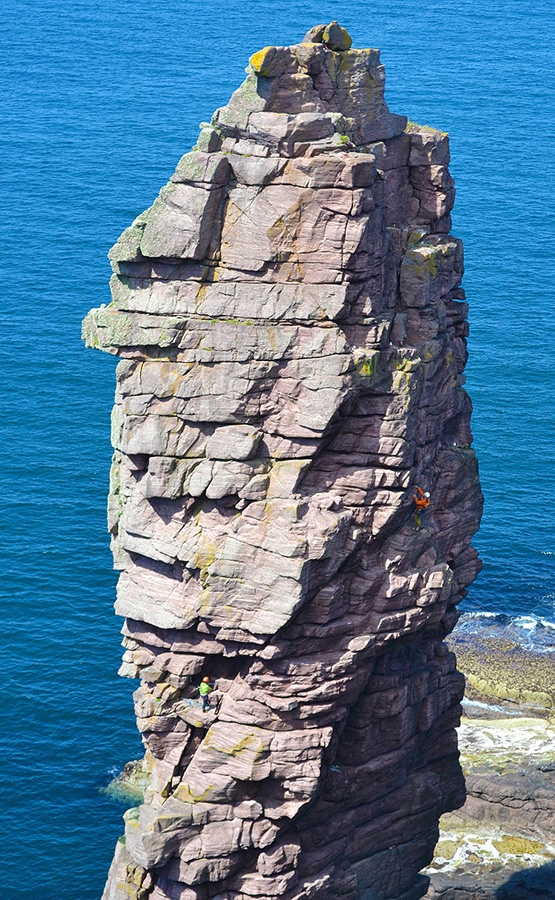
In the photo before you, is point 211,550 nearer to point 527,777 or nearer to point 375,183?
point 375,183

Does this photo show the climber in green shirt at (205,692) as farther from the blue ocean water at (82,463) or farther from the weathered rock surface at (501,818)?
the weathered rock surface at (501,818)

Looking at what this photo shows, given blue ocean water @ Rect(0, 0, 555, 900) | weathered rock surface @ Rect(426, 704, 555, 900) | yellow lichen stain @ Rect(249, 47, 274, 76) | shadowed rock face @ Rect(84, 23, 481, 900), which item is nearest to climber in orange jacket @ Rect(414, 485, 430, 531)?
shadowed rock face @ Rect(84, 23, 481, 900)

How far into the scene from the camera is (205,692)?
237ft

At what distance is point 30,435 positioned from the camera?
149125mm

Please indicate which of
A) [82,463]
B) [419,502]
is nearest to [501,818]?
[419,502]

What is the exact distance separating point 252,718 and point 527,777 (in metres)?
50.0

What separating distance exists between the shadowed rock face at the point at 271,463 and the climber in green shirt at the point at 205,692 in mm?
371

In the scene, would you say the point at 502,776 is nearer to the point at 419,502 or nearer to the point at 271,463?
the point at 419,502

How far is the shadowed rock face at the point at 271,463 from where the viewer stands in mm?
68438

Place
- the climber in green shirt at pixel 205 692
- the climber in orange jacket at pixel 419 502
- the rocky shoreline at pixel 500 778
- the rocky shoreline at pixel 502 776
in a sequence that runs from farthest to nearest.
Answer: the rocky shoreline at pixel 500 778, the rocky shoreline at pixel 502 776, the climber in orange jacket at pixel 419 502, the climber in green shirt at pixel 205 692

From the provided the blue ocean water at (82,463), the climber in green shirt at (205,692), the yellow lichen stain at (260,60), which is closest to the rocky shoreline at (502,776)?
the blue ocean water at (82,463)

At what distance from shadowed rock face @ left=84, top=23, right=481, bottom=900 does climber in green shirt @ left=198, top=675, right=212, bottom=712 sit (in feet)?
1.22

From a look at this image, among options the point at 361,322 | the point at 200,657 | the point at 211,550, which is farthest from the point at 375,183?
the point at 200,657

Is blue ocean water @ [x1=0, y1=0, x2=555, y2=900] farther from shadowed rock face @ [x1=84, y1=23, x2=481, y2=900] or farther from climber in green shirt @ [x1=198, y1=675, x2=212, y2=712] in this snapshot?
climber in green shirt @ [x1=198, y1=675, x2=212, y2=712]
